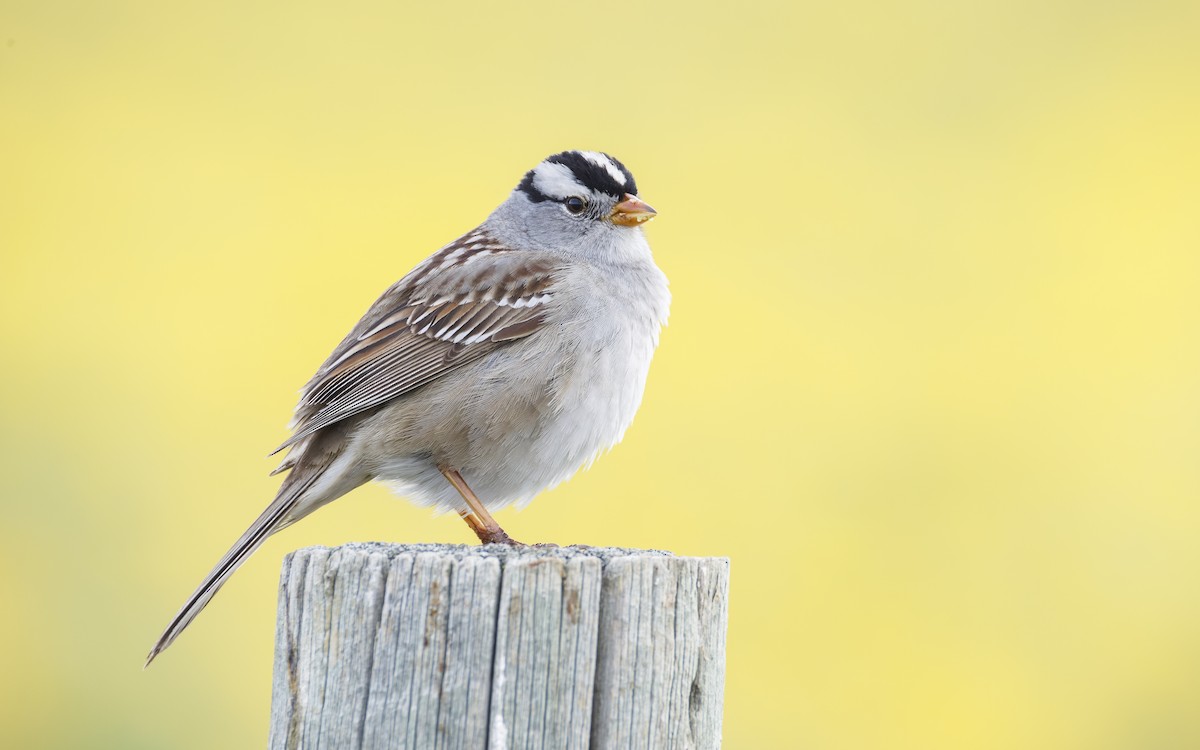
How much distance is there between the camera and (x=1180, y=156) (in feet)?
37.9

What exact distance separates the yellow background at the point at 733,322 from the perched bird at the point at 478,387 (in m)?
2.64

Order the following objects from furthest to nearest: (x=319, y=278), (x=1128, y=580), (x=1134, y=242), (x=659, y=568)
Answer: (x=1134, y=242) < (x=319, y=278) < (x=1128, y=580) < (x=659, y=568)

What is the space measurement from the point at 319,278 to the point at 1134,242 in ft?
21.3

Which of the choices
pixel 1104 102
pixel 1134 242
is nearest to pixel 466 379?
pixel 1134 242

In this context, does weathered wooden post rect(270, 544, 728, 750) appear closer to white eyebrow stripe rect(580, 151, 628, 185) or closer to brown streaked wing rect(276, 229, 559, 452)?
brown streaked wing rect(276, 229, 559, 452)

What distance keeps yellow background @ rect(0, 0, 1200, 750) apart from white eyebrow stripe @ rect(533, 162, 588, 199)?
2.65 meters

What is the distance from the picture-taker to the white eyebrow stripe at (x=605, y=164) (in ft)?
20.5

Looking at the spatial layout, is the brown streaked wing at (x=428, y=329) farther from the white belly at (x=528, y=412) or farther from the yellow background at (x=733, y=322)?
the yellow background at (x=733, y=322)

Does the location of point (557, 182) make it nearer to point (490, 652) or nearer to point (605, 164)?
point (605, 164)

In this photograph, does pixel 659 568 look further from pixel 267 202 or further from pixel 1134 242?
pixel 1134 242

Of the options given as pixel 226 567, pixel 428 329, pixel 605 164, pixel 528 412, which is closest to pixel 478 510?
pixel 528 412

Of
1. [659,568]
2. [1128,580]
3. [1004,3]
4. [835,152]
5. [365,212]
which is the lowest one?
[1128,580]

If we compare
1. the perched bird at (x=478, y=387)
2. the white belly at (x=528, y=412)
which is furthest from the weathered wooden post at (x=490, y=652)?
the white belly at (x=528, y=412)

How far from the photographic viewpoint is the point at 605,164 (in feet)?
20.5
